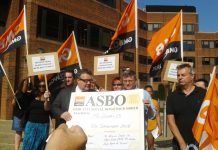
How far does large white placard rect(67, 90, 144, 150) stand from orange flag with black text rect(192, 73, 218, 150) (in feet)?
2.08

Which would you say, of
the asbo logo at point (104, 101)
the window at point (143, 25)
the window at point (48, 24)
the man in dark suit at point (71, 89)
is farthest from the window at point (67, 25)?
the window at point (143, 25)

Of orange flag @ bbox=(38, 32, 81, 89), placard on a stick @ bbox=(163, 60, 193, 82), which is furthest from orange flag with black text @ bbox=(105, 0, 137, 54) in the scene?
placard on a stick @ bbox=(163, 60, 193, 82)

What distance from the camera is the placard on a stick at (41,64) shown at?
263 inches

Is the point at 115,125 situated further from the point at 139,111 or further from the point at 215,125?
the point at 215,125

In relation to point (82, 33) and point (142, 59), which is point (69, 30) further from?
point (142, 59)

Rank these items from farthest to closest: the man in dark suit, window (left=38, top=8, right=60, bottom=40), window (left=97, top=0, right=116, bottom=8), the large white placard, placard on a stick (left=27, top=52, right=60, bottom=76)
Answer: window (left=97, top=0, right=116, bottom=8)
window (left=38, top=8, right=60, bottom=40)
placard on a stick (left=27, top=52, right=60, bottom=76)
the man in dark suit
the large white placard

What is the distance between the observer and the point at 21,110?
22.6 feet

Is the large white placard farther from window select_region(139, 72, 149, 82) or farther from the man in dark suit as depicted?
window select_region(139, 72, 149, 82)

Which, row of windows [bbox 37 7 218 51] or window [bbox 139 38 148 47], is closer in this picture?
row of windows [bbox 37 7 218 51]

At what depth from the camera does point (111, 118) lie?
4012 millimetres

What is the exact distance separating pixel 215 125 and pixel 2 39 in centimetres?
751

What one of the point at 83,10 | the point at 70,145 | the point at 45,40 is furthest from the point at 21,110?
the point at 83,10

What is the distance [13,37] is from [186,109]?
679 cm

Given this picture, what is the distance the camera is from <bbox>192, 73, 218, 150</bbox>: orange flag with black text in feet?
11.2
